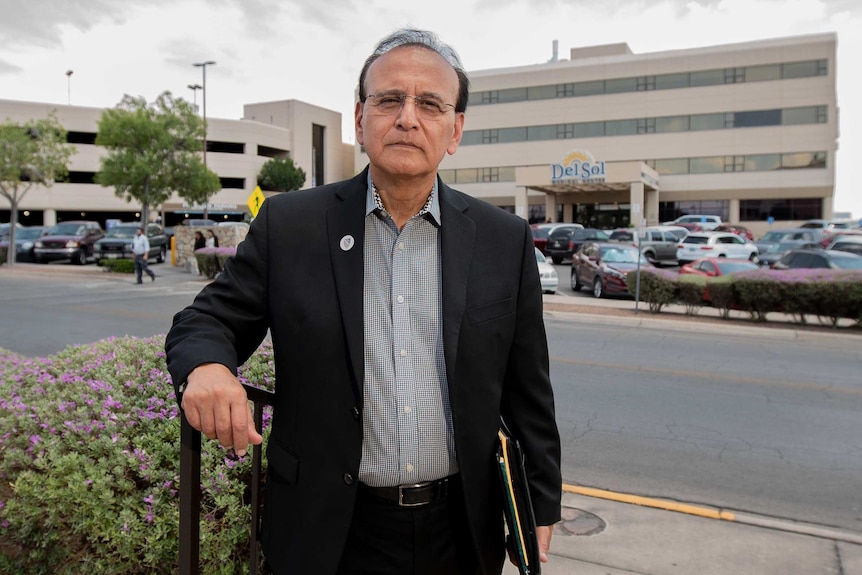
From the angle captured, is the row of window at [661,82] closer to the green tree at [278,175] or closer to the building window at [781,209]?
the building window at [781,209]

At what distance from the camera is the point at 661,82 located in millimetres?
54750

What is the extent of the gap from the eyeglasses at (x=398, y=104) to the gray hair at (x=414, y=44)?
6 cm

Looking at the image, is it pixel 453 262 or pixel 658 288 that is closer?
pixel 453 262

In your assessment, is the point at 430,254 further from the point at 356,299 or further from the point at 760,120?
the point at 760,120

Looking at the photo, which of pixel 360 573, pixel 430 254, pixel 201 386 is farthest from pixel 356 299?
pixel 360 573

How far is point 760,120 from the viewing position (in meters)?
52.0

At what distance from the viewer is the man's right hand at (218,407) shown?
5.22ft

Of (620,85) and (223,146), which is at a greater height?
(620,85)

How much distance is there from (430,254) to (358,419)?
51cm

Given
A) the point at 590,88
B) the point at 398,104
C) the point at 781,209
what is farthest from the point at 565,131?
the point at 398,104

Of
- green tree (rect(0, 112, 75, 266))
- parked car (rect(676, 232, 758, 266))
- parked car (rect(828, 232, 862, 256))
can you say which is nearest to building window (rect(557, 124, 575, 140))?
parked car (rect(676, 232, 758, 266))

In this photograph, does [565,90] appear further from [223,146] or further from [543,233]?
[223,146]

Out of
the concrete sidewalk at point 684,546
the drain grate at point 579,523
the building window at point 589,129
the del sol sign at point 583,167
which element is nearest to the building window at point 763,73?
the building window at point 589,129

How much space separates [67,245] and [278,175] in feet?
128
